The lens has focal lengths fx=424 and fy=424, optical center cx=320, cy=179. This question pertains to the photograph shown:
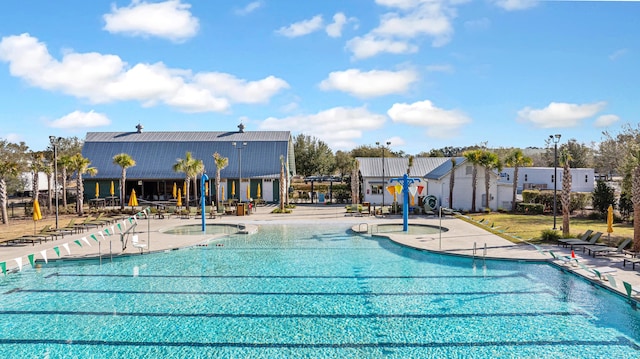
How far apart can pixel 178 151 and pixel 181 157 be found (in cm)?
91

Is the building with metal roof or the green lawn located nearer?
the green lawn

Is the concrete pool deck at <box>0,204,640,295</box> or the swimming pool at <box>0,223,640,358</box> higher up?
the concrete pool deck at <box>0,204,640,295</box>

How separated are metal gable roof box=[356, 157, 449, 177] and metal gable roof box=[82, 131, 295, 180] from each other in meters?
9.01

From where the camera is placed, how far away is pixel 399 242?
21453 millimetres

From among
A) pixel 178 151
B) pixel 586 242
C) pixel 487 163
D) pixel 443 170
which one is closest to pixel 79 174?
pixel 178 151

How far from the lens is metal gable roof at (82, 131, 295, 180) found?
150 feet

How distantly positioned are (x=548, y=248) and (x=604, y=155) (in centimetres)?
4176

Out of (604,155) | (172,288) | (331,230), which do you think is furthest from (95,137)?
(604,155)

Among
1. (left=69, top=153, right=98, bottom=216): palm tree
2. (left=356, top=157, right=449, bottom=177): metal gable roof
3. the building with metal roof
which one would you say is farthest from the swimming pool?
the building with metal roof

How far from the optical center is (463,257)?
1848 cm

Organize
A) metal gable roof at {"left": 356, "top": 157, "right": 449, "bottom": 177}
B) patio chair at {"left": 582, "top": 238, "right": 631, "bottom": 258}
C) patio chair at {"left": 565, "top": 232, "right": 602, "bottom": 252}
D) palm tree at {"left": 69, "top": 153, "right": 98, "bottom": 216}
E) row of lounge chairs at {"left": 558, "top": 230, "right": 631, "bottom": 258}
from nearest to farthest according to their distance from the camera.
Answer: patio chair at {"left": 582, "top": 238, "right": 631, "bottom": 258} → row of lounge chairs at {"left": 558, "top": 230, "right": 631, "bottom": 258} → patio chair at {"left": 565, "top": 232, "right": 602, "bottom": 252} → palm tree at {"left": 69, "top": 153, "right": 98, "bottom": 216} → metal gable roof at {"left": 356, "top": 157, "right": 449, "bottom": 177}

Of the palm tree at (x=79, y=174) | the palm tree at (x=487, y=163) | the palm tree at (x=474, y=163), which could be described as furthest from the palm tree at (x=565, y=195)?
the palm tree at (x=79, y=174)

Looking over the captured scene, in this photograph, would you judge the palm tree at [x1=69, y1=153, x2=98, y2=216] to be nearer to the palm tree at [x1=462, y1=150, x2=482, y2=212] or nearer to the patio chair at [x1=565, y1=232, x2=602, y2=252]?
the palm tree at [x1=462, y1=150, x2=482, y2=212]

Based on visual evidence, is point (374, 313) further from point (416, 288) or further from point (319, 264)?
point (319, 264)
